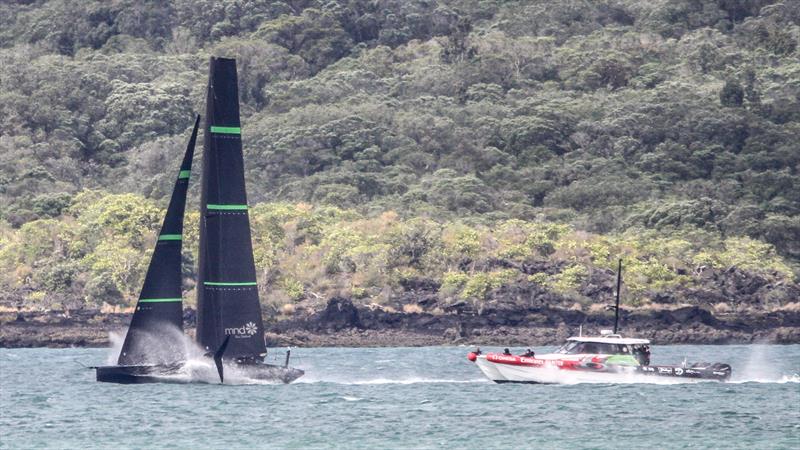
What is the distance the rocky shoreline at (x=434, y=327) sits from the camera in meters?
102

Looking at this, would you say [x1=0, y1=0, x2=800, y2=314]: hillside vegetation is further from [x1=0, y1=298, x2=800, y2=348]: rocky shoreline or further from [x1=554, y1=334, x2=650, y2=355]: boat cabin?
[x1=554, y1=334, x2=650, y2=355]: boat cabin

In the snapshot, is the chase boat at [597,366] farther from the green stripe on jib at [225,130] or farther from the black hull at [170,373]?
the green stripe on jib at [225,130]

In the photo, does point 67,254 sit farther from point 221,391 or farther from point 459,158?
point 221,391

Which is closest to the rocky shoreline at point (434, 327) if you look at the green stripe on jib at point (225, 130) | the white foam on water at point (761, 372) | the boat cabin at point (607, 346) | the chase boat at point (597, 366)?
the white foam on water at point (761, 372)

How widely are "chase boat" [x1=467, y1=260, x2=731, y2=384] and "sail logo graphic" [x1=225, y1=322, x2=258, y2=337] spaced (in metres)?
8.41

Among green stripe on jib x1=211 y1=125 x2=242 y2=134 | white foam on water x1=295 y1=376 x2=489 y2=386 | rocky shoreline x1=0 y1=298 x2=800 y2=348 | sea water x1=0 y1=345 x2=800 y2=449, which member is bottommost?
sea water x1=0 y1=345 x2=800 y2=449

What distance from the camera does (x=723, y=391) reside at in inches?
2493

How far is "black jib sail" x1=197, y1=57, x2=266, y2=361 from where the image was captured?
188 ft

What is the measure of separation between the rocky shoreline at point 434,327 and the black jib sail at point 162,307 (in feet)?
139

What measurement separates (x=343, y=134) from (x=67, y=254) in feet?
135

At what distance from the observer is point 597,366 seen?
6172cm

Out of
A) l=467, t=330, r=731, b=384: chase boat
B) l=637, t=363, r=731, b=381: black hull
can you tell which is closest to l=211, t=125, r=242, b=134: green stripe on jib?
l=467, t=330, r=731, b=384: chase boat

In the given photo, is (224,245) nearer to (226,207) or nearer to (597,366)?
(226,207)

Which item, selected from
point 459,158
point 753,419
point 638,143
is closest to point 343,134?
point 459,158
